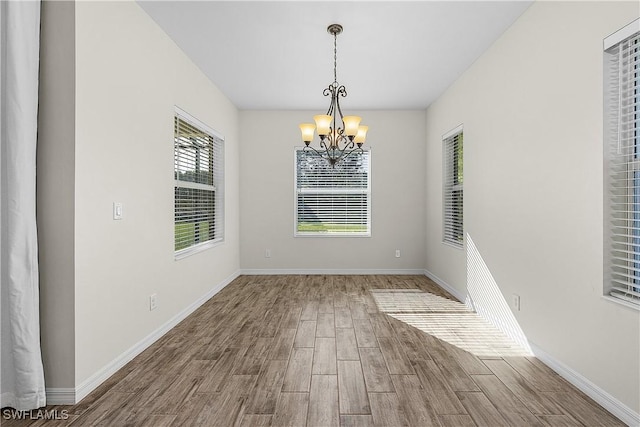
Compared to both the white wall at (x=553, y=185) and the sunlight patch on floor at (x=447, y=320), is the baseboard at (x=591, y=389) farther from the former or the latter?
the sunlight patch on floor at (x=447, y=320)

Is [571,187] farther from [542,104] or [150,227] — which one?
[150,227]

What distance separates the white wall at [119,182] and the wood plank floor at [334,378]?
0.33 m

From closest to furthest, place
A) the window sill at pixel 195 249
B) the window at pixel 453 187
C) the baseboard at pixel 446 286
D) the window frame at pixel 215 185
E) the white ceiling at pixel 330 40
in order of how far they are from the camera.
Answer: the white ceiling at pixel 330 40, the window sill at pixel 195 249, the window frame at pixel 215 185, the baseboard at pixel 446 286, the window at pixel 453 187

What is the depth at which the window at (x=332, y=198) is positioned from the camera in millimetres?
5840

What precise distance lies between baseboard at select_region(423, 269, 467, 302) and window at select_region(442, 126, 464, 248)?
57 cm

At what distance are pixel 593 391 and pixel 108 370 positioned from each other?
120 inches

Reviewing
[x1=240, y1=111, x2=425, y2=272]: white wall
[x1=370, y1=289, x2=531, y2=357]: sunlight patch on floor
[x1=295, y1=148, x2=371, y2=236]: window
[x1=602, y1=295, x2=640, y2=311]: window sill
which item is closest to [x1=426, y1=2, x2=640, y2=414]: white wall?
[x1=602, y1=295, x2=640, y2=311]: window sill

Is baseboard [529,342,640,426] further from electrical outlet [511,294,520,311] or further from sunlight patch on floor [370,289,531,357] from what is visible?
electrical outlet [511,294,520,311]

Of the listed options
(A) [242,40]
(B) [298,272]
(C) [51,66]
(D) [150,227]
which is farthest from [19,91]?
(B) [298,272]

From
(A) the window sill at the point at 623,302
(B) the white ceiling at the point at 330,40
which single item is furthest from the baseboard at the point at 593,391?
(B) the white ceiling at the point at 330,40

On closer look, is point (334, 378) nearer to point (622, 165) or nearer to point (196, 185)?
point (622, 165)

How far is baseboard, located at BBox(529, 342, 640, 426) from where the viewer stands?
1.86m

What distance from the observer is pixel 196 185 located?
4.05 m

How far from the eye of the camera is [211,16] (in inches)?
115
